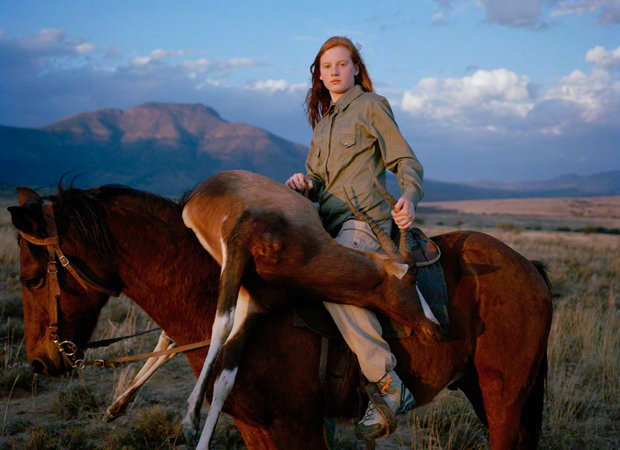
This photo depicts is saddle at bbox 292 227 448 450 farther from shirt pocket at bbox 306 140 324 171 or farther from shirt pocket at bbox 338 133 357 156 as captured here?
shirt pocket at bbox 306 140 324 171

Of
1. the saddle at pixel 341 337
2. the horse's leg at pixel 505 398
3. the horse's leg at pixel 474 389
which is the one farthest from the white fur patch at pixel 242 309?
the horse's leg at pixel 474 389

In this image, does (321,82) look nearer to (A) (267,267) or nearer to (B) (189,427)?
(A) (267,267)

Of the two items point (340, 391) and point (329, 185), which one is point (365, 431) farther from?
point (329, 185)

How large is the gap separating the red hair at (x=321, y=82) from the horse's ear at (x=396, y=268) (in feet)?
5.31

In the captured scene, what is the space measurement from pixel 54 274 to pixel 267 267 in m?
1.16

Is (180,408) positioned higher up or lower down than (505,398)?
lower down

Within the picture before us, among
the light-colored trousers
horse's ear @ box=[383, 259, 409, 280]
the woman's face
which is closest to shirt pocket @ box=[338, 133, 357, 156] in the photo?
the woman's face

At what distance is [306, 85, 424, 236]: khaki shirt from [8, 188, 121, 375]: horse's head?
4.68 feet

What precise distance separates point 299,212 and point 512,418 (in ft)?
6.81

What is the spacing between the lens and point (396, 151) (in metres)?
2.82

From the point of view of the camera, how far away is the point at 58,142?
184m

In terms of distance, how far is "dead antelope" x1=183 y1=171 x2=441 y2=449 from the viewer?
6.46 feet

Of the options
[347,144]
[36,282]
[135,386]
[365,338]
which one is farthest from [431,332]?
[36,282]

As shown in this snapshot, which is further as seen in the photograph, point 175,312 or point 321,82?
point 321,82
